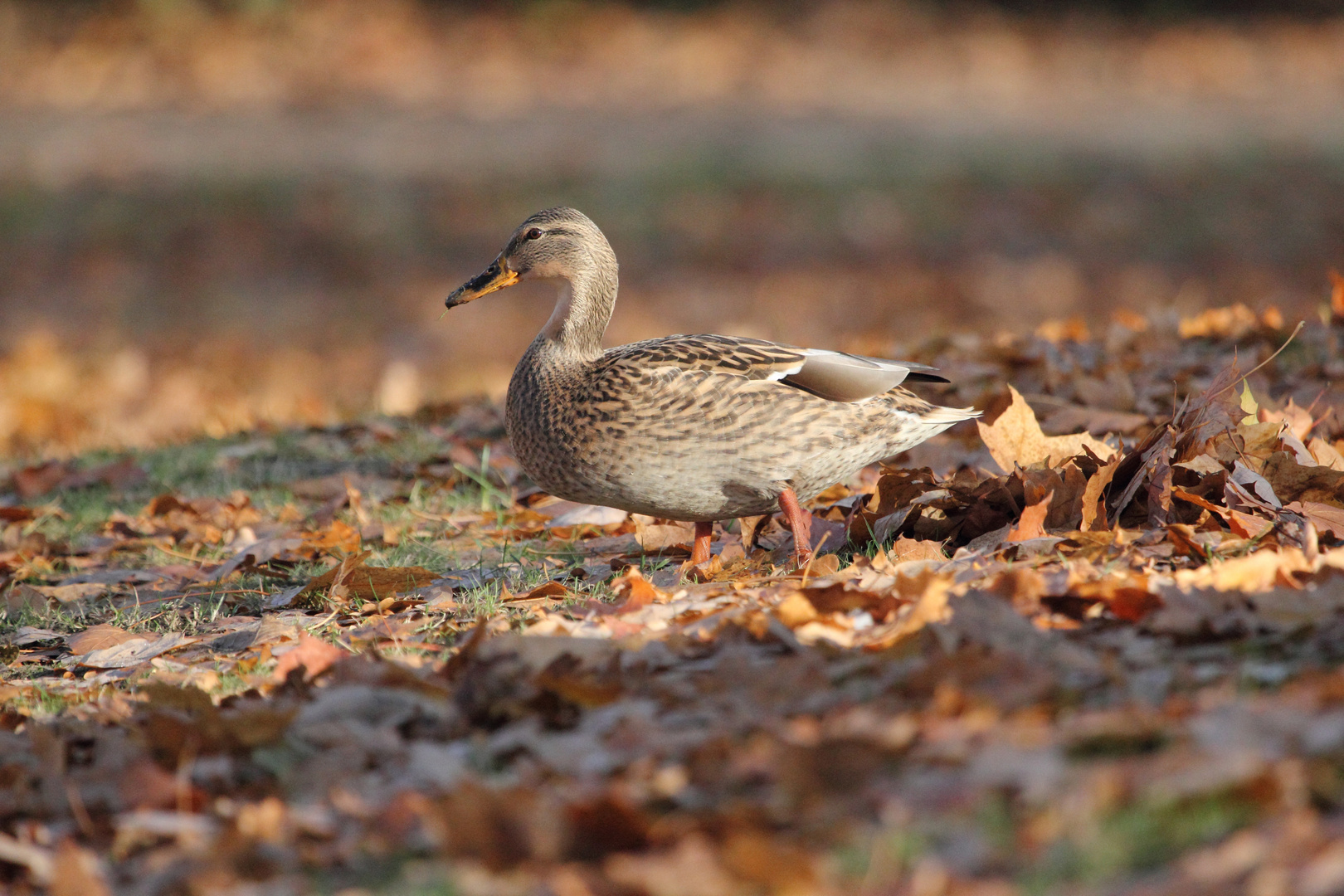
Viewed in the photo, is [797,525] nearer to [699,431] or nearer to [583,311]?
[699,431]

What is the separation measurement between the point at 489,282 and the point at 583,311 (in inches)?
14.7

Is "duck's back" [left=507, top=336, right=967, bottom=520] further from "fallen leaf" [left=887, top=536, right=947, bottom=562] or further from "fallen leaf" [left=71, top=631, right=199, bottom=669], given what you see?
"fallen leaf" [left=71, top=631, right=199, bottom=669]

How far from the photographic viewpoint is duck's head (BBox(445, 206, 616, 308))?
4305 millimetres

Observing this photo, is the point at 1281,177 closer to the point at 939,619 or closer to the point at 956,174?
the point at 956,174

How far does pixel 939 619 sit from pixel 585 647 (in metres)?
0.69

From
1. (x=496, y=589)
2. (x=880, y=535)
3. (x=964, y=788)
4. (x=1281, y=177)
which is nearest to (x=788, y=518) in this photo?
(x=880, y=535)

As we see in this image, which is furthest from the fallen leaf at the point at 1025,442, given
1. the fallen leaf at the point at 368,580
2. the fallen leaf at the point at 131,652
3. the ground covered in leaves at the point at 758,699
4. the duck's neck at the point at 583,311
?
the fallen leaf at the point at 131,652

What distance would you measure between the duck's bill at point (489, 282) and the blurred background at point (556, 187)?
262cm

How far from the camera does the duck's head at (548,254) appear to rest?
4.30 metres

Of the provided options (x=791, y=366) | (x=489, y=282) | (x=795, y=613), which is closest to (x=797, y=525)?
(x=791, y=366)

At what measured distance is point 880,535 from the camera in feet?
11.7

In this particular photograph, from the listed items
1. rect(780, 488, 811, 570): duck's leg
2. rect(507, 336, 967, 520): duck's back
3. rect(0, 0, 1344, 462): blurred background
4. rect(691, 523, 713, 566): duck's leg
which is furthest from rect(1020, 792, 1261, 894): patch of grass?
rect(0, 0, 1344, 462): blurred background

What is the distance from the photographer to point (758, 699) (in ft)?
7.20

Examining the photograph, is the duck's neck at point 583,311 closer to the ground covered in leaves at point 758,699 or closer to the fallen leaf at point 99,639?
the ground covered in leaves at point 758,699
